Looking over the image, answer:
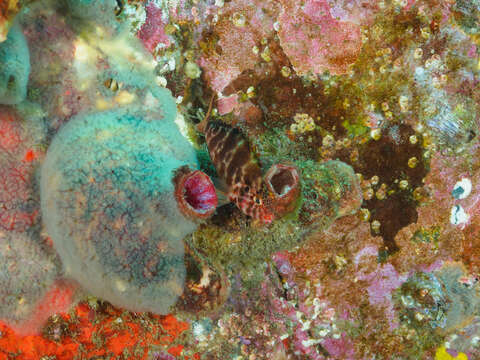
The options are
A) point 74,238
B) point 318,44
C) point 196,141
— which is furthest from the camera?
point 196,141

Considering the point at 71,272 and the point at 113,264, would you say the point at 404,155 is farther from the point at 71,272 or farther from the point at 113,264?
the point at 71,272

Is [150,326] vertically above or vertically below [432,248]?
below

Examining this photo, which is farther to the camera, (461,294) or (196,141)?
(461,294)

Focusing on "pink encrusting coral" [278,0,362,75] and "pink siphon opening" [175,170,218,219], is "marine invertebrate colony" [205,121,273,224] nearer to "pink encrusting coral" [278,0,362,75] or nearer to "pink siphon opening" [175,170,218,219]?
"pink siphon opening" [175,170,218,219]

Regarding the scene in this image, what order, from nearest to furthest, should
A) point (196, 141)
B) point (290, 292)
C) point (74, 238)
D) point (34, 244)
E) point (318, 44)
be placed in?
point (74, 238) < point (34, 244) < point (318, 44) < point (196, 141) < point (290, 292)

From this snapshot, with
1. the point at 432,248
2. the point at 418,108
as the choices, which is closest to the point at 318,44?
the point at 418,108

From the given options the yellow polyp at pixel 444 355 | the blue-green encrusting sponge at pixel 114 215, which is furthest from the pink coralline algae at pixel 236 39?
the yellow polyp at pixel 444 355
